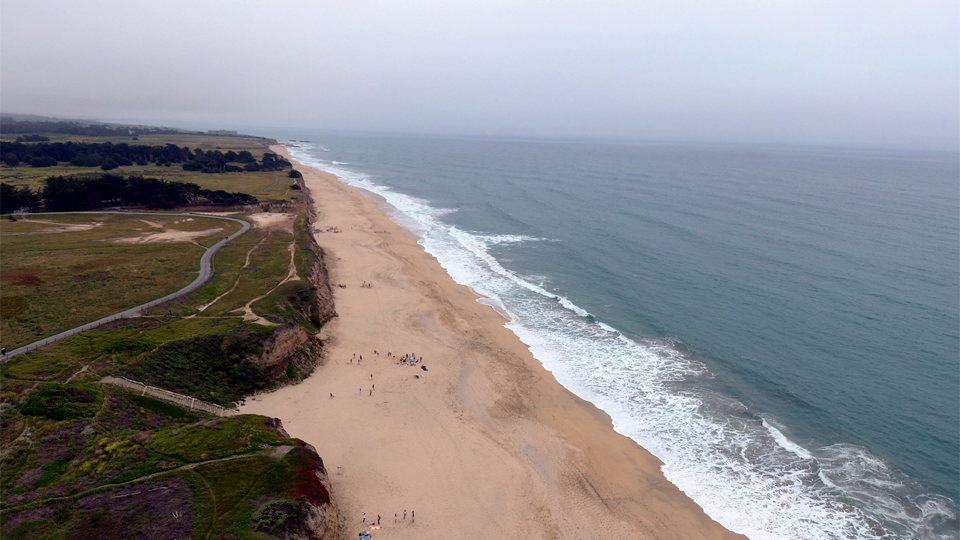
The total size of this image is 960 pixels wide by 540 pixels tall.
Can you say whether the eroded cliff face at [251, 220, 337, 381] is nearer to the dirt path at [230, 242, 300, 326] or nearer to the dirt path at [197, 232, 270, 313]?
the dirt path at [230, 242, 300, 326]

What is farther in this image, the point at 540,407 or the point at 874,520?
the point at 540,407

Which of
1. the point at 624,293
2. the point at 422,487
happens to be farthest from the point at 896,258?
the point at 422,487

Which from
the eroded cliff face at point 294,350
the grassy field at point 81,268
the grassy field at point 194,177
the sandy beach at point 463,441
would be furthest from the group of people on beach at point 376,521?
the grassy field at point 194,177

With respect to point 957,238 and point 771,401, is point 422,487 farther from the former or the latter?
point 957,238

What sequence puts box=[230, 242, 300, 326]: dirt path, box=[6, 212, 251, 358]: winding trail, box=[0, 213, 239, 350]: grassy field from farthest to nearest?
1. box=[230, 242, 300, 326]: dirt path
2. box=[0, 213, 239, 350]: grassy field
3. box=[6, 212, 251, 358]: winding trail

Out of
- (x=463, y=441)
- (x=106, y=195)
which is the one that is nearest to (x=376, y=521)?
(x=463, y=441)

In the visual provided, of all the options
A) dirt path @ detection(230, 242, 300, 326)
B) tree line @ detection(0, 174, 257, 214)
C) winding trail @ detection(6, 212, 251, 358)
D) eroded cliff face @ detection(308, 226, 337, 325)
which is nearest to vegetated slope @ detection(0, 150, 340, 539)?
dirt path @ detection(230, 242, 300, 326)

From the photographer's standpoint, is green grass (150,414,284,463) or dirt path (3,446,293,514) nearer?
dirt path (3,446,293,514)
